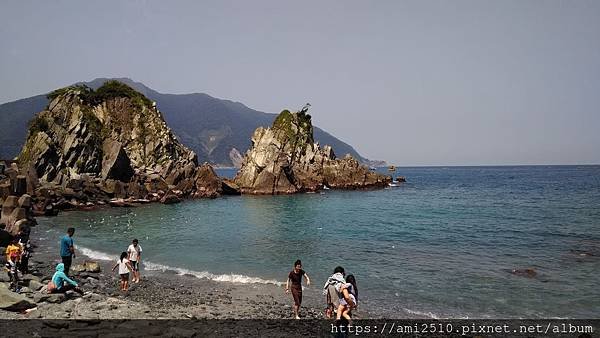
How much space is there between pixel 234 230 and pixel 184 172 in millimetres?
51604

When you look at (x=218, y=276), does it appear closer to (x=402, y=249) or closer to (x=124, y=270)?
(x=124, y=270)

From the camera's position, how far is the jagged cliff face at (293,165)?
94125 mm

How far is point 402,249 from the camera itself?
3114cm

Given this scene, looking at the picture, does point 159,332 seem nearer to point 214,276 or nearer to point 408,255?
point 214,276

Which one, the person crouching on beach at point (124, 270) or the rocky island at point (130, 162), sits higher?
the rocky island at point (130, 162)

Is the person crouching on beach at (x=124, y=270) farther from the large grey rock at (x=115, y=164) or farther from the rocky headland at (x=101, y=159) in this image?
the large grey rock at (x=115, y=164)

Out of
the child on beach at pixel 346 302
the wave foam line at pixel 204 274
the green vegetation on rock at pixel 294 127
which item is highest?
the green vegetation on rock at pixel 294 127

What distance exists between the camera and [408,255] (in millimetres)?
28812

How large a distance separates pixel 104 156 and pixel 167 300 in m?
72.1

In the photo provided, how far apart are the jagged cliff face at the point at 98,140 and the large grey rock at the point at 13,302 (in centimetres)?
6258

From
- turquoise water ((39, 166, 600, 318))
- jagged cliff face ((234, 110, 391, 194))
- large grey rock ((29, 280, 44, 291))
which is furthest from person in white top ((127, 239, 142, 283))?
jagged cliff face ((234, 110, 391, 194))

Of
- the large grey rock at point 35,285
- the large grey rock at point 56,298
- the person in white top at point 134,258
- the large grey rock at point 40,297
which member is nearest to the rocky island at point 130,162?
the large grey rock at point 35,285

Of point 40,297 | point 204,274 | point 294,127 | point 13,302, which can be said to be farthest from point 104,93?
point 13,302

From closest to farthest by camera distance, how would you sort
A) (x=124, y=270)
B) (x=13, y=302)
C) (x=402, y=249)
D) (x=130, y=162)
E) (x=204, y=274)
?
(x=13, y=302) → (x=124, y=270) → (x=204, y=274) → (x=402, y=249) → (x=130, y=162)
